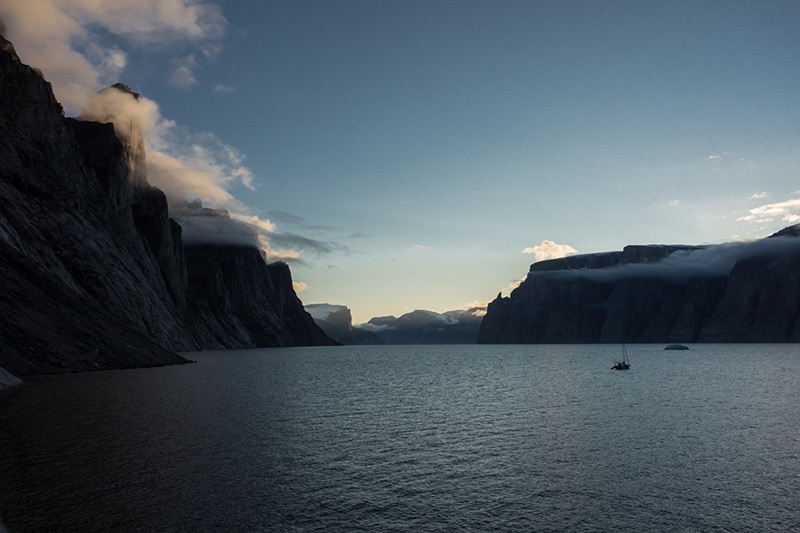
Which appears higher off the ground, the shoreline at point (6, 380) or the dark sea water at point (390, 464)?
the shoreline at point (6, 380)

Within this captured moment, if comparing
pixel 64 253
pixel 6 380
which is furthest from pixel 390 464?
pixel 64 253

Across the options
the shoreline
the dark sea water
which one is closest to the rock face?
the shoreline

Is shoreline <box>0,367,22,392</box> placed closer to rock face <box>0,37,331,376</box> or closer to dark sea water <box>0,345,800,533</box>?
dark sea water <box>0,345,800,533</box>

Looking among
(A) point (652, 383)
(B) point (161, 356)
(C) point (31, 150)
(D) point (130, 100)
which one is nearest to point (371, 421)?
(A) point (652, 383)

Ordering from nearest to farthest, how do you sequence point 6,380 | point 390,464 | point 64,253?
1. point 390,464
2. point 6,380
3. point 64,253

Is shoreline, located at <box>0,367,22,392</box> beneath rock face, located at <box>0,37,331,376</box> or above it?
beneath

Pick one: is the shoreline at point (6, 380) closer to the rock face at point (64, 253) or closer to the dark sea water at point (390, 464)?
the dark sea water at point (390, 464)

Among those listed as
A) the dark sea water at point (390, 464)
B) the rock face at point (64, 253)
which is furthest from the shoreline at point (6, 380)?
the rock face at point (64, 253)

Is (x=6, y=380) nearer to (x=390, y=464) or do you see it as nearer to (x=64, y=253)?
(x=390, y=464)
